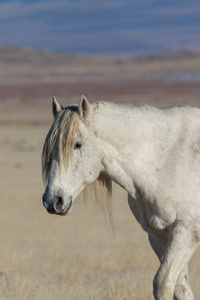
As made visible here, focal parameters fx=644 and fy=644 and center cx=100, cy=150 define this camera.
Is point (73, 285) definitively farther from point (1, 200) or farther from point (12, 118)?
point (12, 118)

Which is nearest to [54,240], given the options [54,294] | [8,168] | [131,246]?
[131,246]

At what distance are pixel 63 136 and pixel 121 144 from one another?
0.50 metres

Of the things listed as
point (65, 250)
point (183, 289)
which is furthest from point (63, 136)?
point (65, 250)

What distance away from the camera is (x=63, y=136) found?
4480 mm

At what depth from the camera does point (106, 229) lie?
12.7m

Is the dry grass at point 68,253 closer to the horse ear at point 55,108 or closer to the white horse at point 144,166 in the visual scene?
the white horse at point 144,166

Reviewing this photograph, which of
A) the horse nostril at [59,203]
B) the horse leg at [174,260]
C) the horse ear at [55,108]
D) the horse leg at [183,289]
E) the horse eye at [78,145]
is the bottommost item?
the horse leg at [183,289]

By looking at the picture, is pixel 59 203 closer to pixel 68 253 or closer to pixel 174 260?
pixel 174 260

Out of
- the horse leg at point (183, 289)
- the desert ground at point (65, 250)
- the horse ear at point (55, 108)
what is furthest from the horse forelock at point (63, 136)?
the horse leg at point (183, 289)

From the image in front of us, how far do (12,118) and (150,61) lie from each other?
124 metres

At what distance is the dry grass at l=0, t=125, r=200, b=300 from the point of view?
628 cm

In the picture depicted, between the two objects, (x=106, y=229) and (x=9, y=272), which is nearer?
(x=9, y=272)

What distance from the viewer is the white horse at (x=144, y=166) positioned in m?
4.49

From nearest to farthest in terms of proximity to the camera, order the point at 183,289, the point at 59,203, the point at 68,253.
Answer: the point at 59,203, the point at 183,289, the point at 68,253
